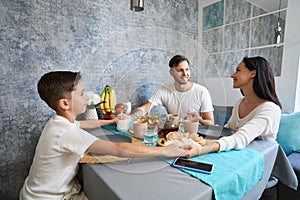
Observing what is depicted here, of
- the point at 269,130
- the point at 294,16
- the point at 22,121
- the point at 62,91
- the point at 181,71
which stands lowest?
the point at 22,121

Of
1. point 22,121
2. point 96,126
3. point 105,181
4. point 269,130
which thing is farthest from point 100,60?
point 269,130

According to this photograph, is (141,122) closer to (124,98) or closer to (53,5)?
(124,98)

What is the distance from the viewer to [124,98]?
1399 millimetres

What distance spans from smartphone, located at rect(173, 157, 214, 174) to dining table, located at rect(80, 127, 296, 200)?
0.03 meters

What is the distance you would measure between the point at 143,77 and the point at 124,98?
23 cm

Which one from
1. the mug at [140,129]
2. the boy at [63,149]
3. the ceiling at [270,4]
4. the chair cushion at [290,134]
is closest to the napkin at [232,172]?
the boy at [63,149]

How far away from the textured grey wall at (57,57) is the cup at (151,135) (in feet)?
1.56

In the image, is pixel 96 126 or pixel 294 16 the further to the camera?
pixel 294 16

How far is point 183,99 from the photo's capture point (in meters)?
1.50

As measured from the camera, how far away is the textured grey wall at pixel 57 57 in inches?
52.2

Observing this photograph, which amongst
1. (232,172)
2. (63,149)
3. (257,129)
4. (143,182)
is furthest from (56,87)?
(257,129)

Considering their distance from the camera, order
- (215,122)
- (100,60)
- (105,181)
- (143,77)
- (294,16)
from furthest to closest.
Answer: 1. (100,60)
2. (294,16)
3. (143,77)
4. (215,122)
5. (105,181)

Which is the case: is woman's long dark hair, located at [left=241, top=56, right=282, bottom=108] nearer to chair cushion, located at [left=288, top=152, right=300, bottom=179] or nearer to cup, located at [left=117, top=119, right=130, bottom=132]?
chair cushion, located at [left=288, top=152, right=300, bottom=179]

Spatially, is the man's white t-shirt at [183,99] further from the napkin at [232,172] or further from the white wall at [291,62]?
the white wall at [291,62]
